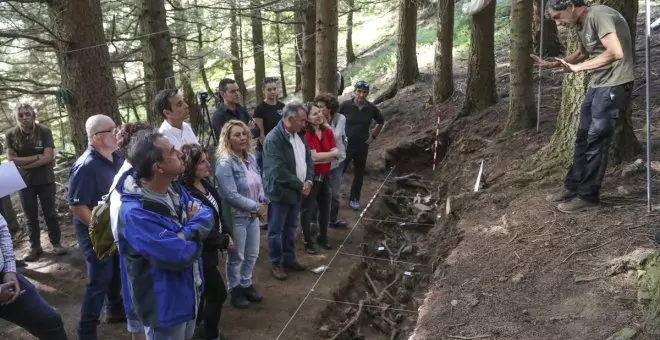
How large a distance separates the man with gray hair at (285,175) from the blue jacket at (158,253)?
236 centimetres

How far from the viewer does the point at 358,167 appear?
7.86m

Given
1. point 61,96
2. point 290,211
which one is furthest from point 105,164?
point 61,96

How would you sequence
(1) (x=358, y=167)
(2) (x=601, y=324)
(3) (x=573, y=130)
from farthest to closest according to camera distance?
(1) (x=358, y=167)
(3) (x=573, y=130)
(2) (x=601, y=324)

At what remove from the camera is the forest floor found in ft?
12.4

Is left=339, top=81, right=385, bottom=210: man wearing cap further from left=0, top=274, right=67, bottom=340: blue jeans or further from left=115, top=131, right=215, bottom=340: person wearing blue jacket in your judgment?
left=0, top=274, right=67, bottom=340: blue jeans

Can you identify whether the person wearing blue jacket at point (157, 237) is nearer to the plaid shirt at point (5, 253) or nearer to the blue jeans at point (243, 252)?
the plaid shirt at point (5, 253)

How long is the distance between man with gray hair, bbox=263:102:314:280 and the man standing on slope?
2.60m

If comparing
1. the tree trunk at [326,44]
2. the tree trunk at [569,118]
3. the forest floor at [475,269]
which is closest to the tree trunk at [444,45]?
the forest floor at [475,269]

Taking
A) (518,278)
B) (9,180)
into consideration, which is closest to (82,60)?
(9,180)

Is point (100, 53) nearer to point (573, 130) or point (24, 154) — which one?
point (24, 154)

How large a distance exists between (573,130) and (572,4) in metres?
1.66

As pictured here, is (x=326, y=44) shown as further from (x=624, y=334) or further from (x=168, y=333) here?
(x=624, y=334)

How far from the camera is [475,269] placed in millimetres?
4707

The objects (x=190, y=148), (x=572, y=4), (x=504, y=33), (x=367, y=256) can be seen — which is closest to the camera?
(x=190, y=148)
